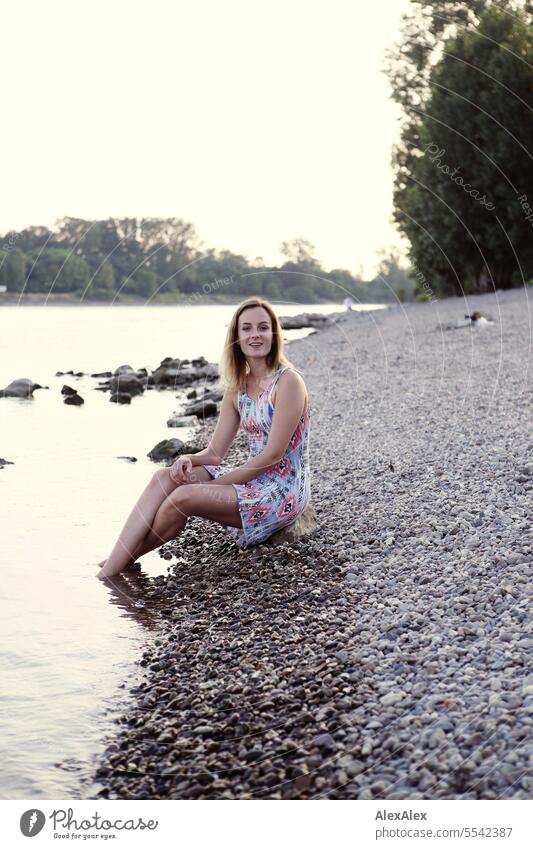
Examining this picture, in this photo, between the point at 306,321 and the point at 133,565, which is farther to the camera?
the point at 306,321

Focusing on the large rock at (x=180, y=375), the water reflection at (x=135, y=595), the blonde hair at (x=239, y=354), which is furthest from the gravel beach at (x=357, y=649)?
the large rock at (x=180, y=375)

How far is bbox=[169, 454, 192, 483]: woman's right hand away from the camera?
7.35 meters

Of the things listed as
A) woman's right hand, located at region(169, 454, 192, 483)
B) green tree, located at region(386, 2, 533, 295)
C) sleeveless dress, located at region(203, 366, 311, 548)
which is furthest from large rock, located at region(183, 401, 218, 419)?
green tree, located at region(386, 2, 533, 295)

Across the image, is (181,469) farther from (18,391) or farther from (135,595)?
(18,391)

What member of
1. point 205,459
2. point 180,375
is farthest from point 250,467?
point 180,375

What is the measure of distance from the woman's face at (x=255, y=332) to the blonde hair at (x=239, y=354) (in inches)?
1.6

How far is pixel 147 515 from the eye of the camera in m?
7.54

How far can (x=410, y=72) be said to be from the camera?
157ft

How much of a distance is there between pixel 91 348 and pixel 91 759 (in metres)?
36.1

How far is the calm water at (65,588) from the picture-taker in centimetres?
530

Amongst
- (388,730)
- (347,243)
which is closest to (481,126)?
(347,243)

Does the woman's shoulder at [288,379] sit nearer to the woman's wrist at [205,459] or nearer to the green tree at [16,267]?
the woman's wrist at [205,459]

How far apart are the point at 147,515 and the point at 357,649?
102 inches

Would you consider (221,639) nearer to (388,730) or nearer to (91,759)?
(91,759)
